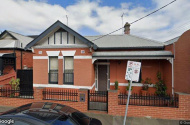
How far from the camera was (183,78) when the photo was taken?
5754 mm

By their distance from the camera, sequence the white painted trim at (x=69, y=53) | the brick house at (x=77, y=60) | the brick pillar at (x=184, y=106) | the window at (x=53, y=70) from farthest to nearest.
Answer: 1. the window at (x=53, y=70)
2. the white painted trim at (x=69, y=53)
3. the brick house at (x=77, y=60)
4. the brick pillar at (x=184, y=106)

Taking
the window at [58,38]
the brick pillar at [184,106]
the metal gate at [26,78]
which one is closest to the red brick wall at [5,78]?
the metal gate at [26,78]

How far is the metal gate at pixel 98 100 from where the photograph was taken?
17.8 feet

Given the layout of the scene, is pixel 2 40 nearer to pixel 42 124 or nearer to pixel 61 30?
pixel 61 30

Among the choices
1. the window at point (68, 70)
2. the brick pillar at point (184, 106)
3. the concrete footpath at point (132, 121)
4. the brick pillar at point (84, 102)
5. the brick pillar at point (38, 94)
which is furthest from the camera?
the window at point (68, 70)

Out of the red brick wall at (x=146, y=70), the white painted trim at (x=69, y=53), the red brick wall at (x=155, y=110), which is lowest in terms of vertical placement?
the red brick wall at (x=155, y=110)

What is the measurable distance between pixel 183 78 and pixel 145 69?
2.73m

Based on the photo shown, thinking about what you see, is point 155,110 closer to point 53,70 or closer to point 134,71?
point 134,71

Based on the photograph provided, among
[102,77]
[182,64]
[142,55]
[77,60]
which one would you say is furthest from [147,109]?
[77,60]

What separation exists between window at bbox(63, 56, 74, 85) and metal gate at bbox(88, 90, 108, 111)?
2498 mm

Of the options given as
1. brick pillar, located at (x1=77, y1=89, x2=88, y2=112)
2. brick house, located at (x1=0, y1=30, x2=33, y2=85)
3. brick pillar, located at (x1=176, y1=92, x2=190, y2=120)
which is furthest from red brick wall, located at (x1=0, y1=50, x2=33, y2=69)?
brick pillar, located at (x1=176, y1=92, x2=190, y2=120)

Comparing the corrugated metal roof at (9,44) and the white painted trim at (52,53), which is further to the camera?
the corrugated metal roof at (9,44)

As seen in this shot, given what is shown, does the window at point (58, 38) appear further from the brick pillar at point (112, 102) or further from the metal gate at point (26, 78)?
the brick pillar at point (112, 102)

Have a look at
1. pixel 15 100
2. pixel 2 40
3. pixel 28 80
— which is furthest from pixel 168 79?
pixel 2 40
